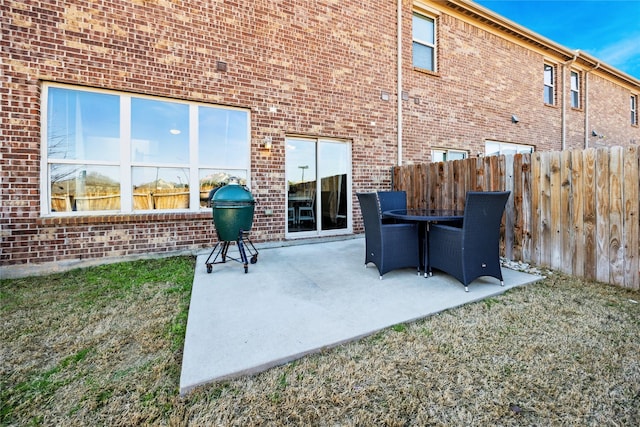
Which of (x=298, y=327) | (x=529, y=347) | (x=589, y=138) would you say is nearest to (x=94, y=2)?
(x=298, y=327)

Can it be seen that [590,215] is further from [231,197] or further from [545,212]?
[231,197]

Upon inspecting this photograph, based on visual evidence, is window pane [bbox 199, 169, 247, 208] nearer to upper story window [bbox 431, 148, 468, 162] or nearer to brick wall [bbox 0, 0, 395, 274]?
brick wall [bbox 0, 0, 395, 274]

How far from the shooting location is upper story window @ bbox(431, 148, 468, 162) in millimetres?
7463

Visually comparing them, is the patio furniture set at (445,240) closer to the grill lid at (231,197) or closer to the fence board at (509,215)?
the fence board at (509,215)

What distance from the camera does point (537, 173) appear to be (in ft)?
13.1

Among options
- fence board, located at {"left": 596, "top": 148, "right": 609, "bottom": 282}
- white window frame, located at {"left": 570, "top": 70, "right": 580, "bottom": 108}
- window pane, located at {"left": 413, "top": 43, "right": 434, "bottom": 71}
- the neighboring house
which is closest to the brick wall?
the neighboring house

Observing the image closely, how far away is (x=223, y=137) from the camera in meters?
5.22

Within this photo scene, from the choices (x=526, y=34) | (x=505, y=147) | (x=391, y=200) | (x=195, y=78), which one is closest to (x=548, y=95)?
(x=526, y=34)

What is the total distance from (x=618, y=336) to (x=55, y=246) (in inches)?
255

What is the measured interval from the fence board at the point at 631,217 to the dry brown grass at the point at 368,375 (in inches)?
28.3

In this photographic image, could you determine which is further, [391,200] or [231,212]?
[391,200]

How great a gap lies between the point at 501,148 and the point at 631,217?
627 centimetres

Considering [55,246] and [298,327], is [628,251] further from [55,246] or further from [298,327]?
[55,246]

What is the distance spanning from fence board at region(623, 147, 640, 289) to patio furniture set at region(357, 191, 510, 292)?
1413mm
